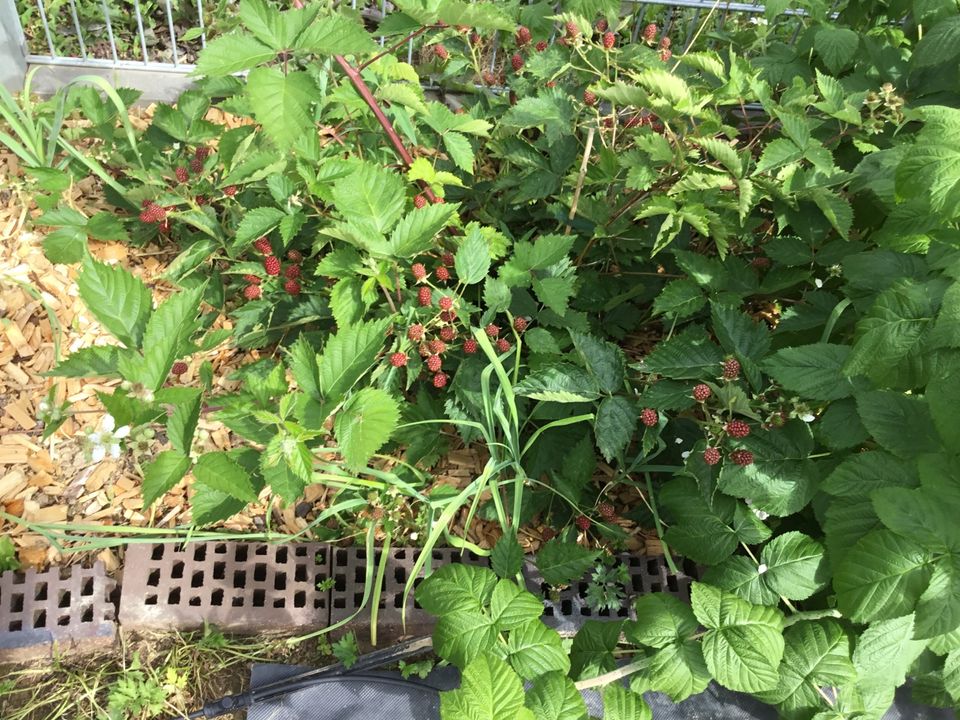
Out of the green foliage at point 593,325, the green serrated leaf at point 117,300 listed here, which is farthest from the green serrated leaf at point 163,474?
the green serrated leaf at point 117,300

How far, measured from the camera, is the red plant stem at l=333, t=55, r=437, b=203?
58.3 inches

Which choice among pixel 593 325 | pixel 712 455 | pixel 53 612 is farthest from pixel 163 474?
pixel 593 325

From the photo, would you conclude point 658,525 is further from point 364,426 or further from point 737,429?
point 364,426

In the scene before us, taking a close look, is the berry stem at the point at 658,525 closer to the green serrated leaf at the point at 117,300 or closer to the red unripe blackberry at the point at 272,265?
the red unripe blackberry at the point at 272,265

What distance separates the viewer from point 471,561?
6.10ft

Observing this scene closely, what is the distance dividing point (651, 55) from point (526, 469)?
108 cm

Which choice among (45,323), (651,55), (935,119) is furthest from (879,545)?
(45,323)

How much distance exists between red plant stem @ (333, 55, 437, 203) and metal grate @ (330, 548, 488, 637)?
0.92 m

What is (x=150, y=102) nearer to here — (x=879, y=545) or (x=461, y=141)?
(x=461, y=141)

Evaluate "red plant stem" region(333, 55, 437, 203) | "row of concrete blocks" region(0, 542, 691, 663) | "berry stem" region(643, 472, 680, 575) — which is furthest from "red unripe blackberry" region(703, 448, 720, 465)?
"red plant stem" region(333, 55, 437, 203)

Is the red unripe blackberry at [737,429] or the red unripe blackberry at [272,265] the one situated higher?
the red unripe blackberry at [272,265]

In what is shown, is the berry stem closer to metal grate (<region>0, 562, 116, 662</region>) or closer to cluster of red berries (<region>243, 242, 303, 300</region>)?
cluster of red berries (<region>243, 242, 303, 300</region>)

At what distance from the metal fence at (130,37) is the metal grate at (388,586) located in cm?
153

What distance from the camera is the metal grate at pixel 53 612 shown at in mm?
1701
